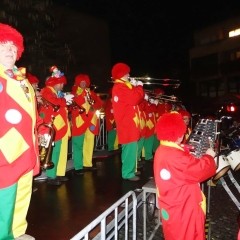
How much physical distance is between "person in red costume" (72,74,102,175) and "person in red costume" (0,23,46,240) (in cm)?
335

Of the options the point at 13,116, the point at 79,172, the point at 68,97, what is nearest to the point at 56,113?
the point at 68,97

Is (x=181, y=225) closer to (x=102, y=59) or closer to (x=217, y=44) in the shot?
(x=102, y=59)

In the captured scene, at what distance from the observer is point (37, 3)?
1227 centimetres

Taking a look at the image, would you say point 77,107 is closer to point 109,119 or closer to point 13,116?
point 109,119

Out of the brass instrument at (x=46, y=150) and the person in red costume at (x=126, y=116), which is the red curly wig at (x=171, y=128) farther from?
the person in red costume at (x=126, y=116)

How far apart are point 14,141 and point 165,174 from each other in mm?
1520

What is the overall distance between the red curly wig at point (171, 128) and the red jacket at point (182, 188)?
0.09 metres

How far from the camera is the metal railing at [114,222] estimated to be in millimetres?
2122

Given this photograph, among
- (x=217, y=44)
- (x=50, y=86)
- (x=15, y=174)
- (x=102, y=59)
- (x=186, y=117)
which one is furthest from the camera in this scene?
(x=217, y=44)

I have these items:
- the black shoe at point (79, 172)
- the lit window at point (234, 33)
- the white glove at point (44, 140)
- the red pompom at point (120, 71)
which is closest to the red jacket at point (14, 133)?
the white glove at point (44, 140)

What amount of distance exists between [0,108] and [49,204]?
227 cm

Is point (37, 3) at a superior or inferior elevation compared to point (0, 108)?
superior

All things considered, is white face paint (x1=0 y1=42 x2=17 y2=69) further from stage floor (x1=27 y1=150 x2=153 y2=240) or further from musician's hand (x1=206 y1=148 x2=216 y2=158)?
musician's hand (x1=206 y1=148 x2=216 y2=158)

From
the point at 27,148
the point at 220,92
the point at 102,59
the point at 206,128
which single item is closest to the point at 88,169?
the point at 206,128
